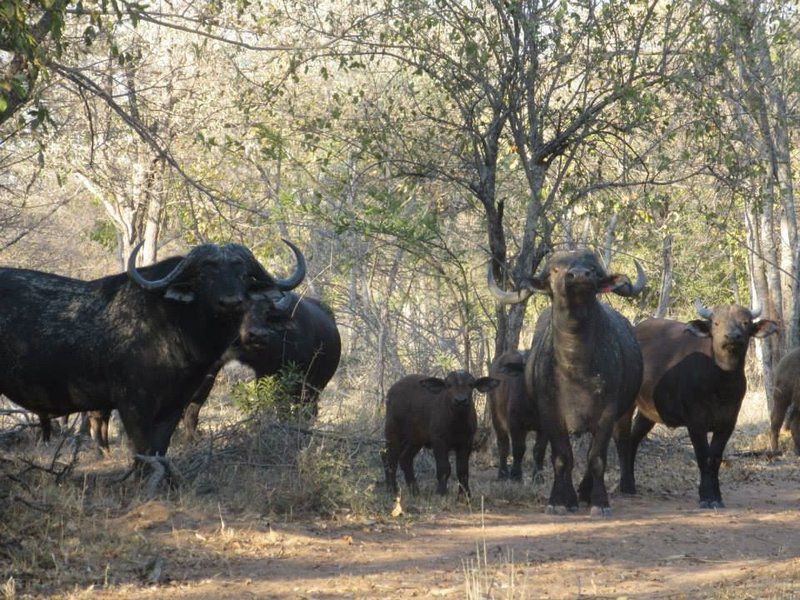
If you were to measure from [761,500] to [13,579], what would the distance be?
7.28m

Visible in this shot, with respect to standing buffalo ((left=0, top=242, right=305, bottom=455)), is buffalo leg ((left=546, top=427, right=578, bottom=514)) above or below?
below

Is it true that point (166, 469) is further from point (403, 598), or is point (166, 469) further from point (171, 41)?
point (171, 41)

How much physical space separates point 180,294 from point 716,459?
4.95m

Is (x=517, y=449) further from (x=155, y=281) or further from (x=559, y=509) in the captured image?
(x=155, y=281)

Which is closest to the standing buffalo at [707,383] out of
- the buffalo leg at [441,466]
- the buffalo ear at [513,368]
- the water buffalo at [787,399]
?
the buffalo ear at [513,368]

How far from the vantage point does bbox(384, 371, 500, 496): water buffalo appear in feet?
33.6

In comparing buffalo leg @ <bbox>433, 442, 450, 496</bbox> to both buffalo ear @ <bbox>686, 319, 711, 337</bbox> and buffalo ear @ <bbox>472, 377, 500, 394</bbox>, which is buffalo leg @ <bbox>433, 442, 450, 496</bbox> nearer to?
buffalo ear @ <bbox>472, 377, 500, 394</bbox>

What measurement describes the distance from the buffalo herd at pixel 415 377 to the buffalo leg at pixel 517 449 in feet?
0.04

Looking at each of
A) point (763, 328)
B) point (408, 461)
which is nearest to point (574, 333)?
point (408, 461)

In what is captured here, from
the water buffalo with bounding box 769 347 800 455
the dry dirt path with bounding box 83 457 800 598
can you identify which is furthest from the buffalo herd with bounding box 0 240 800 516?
the water buffalo with bounding box 769 347 800 455

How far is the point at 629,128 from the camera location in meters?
12.9

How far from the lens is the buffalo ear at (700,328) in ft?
36.1

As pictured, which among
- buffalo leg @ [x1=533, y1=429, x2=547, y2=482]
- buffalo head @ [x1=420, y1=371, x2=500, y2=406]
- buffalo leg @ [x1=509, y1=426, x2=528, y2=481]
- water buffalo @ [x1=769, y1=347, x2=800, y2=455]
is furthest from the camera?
water buffalo @ [x1=769, y1=347, x2=800, y2=455]

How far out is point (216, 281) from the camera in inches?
367
